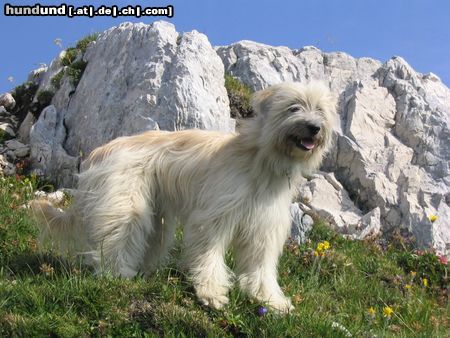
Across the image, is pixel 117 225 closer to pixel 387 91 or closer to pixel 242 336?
pixel 242 336

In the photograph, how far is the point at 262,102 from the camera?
5805 mm

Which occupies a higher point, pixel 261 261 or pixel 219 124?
pixel 219 124

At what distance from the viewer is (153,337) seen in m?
4.81

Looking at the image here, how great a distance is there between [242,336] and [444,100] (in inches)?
387

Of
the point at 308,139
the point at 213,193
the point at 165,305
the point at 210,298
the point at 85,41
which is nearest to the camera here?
the point at 165,305

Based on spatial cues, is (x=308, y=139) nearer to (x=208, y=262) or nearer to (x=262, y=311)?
(x=208, y=262)

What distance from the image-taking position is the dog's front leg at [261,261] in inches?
223

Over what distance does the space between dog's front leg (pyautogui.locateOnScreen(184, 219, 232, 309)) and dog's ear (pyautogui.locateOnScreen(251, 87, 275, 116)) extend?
1.19 m

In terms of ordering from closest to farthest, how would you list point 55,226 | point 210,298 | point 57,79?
point 210,298 < point 55,226 < point 57,79

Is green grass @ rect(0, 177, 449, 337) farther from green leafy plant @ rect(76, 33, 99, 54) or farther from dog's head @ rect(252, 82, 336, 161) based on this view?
green leafy plant @ rect(76, 33, 99, 54)

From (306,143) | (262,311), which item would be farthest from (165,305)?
(306,143)

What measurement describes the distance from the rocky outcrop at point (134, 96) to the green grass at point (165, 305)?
9.52 ft

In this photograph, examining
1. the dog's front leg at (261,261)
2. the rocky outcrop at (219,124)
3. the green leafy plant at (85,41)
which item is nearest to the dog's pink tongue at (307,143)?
the dog's front leg at (261,261)

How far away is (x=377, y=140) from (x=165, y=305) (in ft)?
25.0
